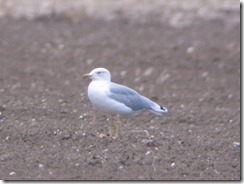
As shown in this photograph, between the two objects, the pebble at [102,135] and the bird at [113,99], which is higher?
the bird at [113,99]

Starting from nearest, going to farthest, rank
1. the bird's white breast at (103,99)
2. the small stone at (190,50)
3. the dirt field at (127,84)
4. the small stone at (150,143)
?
the dirt field at (127,84), the bird's white breast at (103,99), the small stone at (150,143), the small stone at (190,50)

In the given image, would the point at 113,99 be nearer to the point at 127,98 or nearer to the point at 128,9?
the point at 127,98

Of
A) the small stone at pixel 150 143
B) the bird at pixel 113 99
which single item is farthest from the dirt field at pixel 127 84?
the bird at pixel 113 99

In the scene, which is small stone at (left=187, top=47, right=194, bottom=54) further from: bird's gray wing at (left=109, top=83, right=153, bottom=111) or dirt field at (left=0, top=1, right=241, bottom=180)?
bird's gray wing at (left=109, top=83, right=153, bottom=111)

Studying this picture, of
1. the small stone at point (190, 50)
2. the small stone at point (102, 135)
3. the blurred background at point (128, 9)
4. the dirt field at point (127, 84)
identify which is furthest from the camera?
the blurred background at point (128, 9)

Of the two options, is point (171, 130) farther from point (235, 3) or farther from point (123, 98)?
point (235, 3)

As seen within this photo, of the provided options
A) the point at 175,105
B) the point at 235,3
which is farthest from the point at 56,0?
the point at 175,105

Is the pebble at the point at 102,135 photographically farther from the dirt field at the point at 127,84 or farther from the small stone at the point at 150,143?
the small stone at the point at 150,143

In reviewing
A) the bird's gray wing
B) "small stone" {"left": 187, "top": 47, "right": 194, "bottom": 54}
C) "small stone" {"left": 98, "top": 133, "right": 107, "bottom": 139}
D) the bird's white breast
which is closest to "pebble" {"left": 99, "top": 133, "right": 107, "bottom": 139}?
"small stone" {"left": 98, "top": 133, "right": 107, "bottom": 139}
